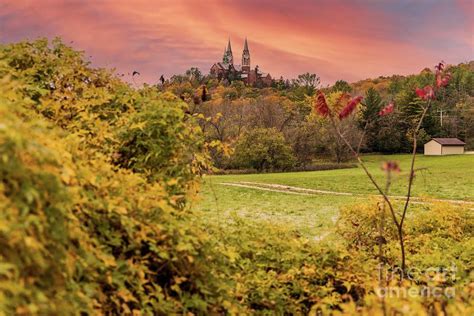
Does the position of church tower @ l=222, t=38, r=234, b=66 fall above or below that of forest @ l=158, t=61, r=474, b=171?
above

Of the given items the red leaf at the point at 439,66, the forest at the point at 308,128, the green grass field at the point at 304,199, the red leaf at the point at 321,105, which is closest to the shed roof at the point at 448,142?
the forest at the point at 308,128

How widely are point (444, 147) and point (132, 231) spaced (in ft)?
220

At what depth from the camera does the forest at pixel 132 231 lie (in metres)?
2.21

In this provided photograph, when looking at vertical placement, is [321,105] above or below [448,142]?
below

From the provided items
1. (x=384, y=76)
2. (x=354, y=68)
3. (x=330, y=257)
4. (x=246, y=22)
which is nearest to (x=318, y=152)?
(x=354, y=68)

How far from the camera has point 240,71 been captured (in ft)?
505

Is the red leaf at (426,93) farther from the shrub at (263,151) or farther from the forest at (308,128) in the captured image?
the shrub at (263,151)

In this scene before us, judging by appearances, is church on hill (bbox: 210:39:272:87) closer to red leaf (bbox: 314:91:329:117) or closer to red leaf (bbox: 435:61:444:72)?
red leaf (bbox: 435:61:444:72)

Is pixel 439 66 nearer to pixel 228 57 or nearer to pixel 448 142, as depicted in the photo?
pixel 448 142

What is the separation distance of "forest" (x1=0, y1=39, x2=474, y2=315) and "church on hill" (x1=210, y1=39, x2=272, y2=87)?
5109 inches

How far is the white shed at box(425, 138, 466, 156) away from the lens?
209ft

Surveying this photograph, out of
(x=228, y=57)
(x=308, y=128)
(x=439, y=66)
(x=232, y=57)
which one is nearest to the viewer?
(x=439, y=66)

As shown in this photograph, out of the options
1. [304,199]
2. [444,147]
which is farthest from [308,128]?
[304,199]

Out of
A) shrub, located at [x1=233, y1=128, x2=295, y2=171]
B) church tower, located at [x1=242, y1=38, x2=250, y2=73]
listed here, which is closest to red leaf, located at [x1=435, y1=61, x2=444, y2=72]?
shrub, located at [x1=233, y1=128, x2=295, y2=171]
